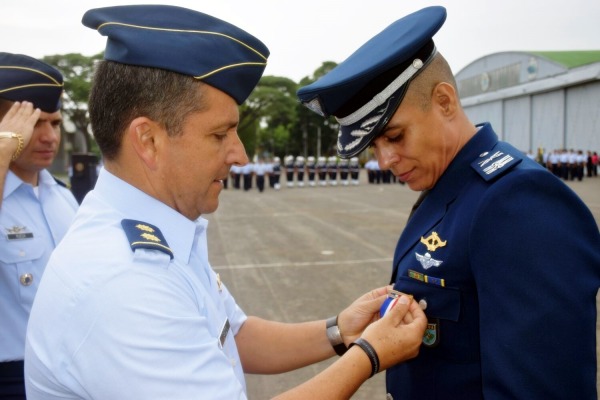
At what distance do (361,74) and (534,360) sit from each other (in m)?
0.99

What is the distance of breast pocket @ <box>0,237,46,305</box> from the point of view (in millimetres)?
2582

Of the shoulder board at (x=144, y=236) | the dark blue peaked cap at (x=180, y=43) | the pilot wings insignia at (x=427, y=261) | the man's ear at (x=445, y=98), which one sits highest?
the dark blue peaked cap at (x=180, y=43)

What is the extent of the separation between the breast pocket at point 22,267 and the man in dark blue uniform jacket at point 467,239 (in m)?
1.61

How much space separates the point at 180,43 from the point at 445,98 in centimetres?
91

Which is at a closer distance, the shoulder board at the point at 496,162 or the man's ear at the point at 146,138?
the man's ear at the point at 146,138

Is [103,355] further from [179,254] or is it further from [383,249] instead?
[383,249]

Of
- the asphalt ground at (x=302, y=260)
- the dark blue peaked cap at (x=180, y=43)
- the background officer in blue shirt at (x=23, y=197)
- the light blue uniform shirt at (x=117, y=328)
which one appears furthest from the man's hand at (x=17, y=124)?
the asphalt ground at (x=302, y=260)

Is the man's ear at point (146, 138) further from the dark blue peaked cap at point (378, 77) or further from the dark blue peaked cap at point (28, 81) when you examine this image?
the dark blue peaked cap at point (28, 81)

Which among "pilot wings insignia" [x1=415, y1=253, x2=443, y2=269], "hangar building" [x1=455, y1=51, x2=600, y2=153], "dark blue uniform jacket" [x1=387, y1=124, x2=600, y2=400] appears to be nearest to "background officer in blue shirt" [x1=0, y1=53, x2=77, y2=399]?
A: "pilot wings insignia" [x1=415, y1=253, x2=443, y2=269]

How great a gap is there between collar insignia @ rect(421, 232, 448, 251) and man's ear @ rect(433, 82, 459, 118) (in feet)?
1.39

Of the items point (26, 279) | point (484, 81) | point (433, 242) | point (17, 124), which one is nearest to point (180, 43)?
point (433, 242)

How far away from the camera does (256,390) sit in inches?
163

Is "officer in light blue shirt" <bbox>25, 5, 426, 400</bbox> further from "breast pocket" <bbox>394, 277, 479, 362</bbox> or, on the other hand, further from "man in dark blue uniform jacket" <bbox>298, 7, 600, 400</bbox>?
"man in dark blue uniform jacket" <bbox>298, 7, 600, 400</bbox>

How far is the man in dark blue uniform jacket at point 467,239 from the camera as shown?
1.47 meters
